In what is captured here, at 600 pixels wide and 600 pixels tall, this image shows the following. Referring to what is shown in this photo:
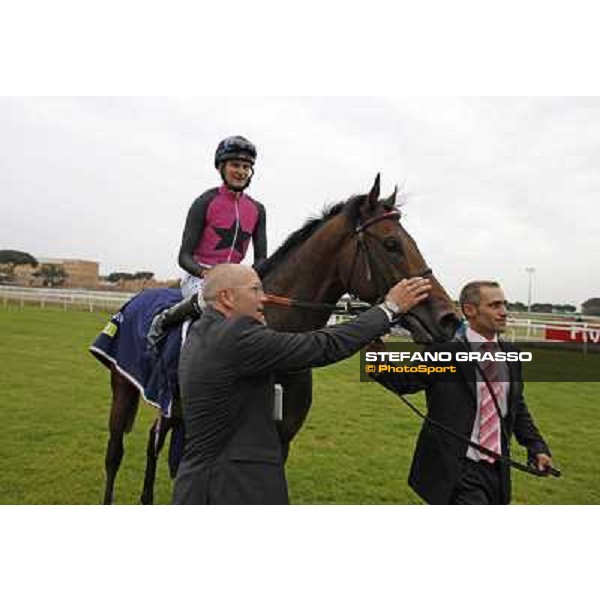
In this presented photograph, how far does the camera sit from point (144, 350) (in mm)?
3648

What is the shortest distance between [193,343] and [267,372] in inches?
12.4

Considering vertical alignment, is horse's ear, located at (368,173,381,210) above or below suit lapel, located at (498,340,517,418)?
above

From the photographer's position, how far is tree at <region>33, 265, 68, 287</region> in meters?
14.9

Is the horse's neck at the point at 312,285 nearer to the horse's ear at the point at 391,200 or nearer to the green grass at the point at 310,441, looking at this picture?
the horse's ear at the point at 391,200

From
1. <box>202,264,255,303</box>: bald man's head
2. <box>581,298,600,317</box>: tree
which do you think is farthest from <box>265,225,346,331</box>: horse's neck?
<box>581,298,600,317</box>: tree

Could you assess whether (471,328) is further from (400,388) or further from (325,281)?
(325,281)

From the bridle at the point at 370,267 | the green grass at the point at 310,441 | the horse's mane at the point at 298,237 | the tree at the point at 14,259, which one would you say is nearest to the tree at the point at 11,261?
the tree at the point at 14,259

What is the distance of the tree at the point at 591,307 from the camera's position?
15.1ft

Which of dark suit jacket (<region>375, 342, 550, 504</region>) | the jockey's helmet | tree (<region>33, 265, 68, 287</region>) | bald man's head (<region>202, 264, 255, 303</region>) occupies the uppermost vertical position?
tree (<region>33, 265, 68, 287</region>)

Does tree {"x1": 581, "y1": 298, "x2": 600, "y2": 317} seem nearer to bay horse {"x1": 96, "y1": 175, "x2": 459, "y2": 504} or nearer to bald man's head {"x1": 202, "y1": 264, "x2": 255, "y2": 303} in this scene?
bay horse {"x1": 96, "y1": 175, "x2": 459, "y2": 504}

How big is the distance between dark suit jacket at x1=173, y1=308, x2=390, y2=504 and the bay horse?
55cm

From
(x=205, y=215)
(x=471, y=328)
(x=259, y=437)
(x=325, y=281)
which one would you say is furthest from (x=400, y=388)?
(x=205, y=215)

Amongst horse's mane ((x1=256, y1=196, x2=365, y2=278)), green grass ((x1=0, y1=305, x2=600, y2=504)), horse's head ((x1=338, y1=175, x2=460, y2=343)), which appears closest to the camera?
horse's head ((x1=338, y1=175, x2=460, y2=343))

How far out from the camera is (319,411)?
7391 mm
